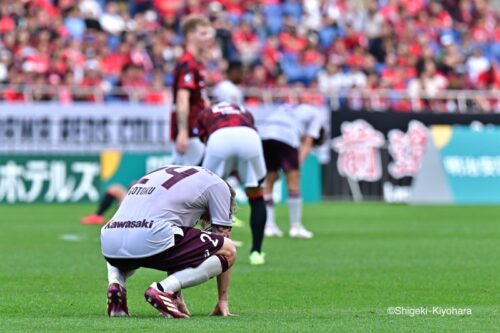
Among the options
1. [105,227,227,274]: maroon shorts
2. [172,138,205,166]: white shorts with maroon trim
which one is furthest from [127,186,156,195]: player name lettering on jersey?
[172,138,205,166]: white shorts with maroon trim

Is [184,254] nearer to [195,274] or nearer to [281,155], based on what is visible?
[195,274]

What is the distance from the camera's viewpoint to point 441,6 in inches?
1481

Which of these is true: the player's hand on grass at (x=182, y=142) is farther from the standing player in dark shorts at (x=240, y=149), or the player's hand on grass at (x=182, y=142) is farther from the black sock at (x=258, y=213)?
the black sock at (x=258, y=213)

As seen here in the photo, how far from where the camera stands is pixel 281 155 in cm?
1888

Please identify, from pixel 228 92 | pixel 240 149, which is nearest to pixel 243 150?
pixel 240 149

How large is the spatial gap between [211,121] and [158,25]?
18.6 m

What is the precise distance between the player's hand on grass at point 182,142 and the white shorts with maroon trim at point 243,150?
3.76 ft

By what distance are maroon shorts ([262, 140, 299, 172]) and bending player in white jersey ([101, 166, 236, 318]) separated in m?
9.73

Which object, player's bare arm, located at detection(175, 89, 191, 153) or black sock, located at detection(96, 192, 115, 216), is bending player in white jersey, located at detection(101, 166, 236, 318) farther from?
black sock, located at detection(96, 192, 115, 216)

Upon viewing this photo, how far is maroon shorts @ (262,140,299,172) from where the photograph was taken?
18797 millimetres

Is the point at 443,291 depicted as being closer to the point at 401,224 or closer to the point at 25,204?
the point at 401,224

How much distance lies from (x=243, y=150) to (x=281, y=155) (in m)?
5.46

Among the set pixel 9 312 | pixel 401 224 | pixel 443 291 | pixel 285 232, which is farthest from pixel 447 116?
pixel 9 312

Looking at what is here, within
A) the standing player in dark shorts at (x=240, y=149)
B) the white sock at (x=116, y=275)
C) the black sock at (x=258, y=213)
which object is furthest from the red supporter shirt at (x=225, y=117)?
the white sock at (x=116, y=275)
